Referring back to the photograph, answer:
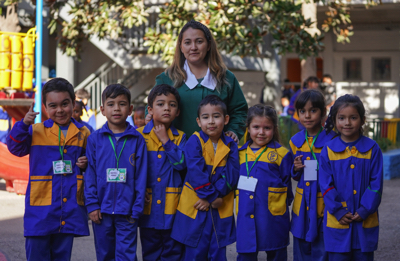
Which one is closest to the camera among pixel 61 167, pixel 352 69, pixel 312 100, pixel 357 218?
pixel 357 218

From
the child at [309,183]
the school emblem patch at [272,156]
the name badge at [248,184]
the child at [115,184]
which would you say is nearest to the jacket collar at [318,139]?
the child at [309,183]

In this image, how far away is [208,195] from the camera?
357 cm

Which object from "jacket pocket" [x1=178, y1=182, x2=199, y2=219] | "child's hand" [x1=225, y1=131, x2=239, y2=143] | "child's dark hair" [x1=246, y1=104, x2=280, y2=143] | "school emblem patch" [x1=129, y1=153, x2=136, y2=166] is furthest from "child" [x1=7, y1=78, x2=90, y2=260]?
"child's dark hair" [x1=246, y1=104, x2=280, y2=143]

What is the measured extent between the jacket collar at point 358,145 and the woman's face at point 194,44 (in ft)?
3.85

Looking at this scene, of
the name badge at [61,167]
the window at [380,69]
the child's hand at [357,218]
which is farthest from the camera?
the window at [380,69]

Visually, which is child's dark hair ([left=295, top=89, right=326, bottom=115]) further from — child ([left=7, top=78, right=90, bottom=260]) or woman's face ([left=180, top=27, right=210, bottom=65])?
child ([left=7, top=78, right=90, bottom=260])

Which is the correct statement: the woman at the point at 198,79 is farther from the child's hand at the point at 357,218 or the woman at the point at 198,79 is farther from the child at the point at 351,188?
the child's hand at the point at 357,218

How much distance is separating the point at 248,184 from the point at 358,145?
0.83 meters

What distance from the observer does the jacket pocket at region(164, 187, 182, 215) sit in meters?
3.69

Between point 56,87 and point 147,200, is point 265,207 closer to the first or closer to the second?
point 147,200

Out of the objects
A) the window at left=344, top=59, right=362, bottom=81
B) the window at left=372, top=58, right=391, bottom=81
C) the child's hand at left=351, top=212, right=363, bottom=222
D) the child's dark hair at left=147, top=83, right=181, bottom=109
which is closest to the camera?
the child's hand at left=351, top=212, right=363, bottom=222

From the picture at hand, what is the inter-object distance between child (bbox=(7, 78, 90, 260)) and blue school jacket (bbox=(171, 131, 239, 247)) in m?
0.73

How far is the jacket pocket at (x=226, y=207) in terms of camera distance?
12.1 ft

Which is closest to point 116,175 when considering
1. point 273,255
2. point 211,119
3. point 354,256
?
point 211,119
